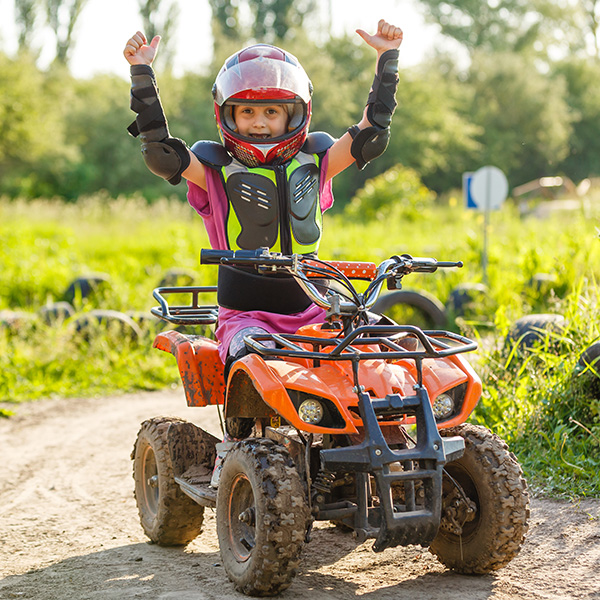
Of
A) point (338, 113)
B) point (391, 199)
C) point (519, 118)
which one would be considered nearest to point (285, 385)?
point (391, 199)

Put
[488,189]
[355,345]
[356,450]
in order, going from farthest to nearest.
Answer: [488,189], [355,345], [356,450]

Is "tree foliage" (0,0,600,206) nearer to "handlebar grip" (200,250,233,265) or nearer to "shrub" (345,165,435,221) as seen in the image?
"shrub" (345,165,435,221)

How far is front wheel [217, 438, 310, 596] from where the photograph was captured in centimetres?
328

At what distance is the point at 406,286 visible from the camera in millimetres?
11906

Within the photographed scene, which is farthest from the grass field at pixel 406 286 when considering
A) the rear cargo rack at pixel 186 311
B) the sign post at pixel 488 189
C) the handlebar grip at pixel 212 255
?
the handlebar grip at pixel 212 255

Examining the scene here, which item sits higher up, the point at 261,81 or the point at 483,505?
the point at 261,81

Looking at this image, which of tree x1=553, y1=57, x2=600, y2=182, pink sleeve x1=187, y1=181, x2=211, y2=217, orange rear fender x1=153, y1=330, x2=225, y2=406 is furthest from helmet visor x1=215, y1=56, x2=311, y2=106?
tree x1=553, y1=57, x2=600, y2=182

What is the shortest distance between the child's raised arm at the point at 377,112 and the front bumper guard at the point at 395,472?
57.2 inches

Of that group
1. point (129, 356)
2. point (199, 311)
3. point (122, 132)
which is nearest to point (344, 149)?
point (199, 311)

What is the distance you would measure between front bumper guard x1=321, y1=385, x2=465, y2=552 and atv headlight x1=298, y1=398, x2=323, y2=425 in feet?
0.53

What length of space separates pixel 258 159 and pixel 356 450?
1609 mm

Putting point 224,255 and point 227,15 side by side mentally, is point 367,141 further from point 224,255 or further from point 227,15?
point 227,15

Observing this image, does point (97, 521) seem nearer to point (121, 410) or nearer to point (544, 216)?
point (121, 410)

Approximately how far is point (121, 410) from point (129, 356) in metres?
1.51
